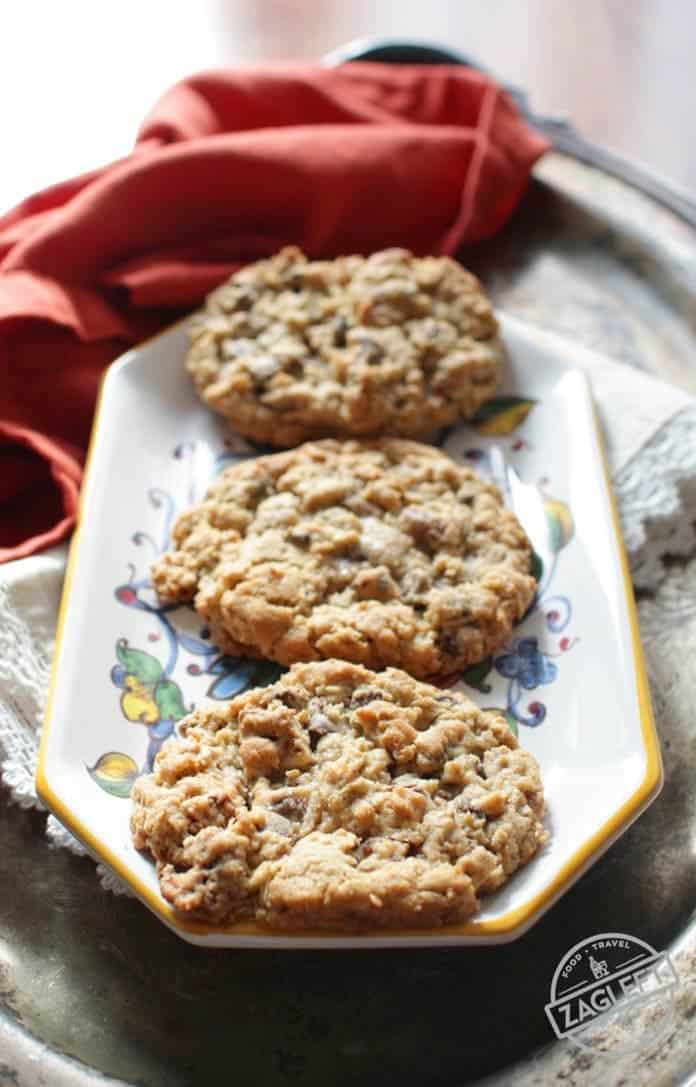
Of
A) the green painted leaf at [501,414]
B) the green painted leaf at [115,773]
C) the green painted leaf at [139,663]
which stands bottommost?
the green painted leaf at [115,773]

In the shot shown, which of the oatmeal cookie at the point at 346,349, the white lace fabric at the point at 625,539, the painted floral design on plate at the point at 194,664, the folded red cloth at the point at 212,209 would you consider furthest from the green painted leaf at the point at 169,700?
the oatmeal cookie at the point at 346,349

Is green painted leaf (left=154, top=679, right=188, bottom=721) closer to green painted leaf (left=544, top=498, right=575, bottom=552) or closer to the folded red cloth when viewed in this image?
the folded red cloth

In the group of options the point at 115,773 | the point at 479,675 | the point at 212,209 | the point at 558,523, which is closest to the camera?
the point at 115,773

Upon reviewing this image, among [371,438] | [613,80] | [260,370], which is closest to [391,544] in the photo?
[371,438]

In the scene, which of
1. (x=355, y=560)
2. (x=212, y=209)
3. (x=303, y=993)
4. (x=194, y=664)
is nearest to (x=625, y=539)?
(x=355, y=560)

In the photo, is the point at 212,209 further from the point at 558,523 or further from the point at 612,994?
the point at 612,994

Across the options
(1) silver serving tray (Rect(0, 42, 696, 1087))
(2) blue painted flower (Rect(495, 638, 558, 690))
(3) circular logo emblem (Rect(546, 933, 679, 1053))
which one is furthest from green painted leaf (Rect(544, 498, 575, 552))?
(3) circular logo emblem (Rect(546, 933, 679, 1053))

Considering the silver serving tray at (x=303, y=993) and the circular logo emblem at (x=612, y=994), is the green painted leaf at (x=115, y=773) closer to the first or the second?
the silver serving tray at (x=303, y=993)
